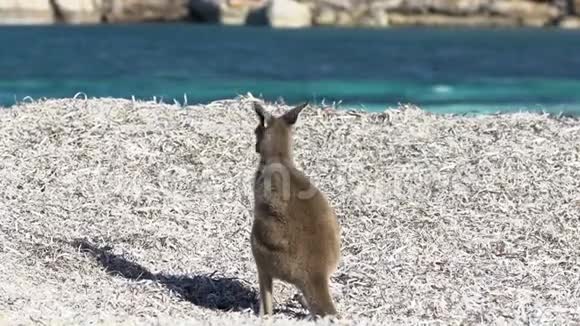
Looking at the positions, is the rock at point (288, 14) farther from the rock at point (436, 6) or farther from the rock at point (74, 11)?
the rock at point (74, 11)

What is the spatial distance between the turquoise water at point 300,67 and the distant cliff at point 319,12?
6.12 m

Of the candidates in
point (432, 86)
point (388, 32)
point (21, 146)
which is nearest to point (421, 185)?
point (21, 146)

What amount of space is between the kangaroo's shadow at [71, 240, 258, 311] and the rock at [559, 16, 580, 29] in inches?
4021

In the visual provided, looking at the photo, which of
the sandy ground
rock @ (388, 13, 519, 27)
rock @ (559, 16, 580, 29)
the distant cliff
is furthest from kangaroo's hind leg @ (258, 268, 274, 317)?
rock @ (559, 16, 580, 29)

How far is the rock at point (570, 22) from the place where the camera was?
107938 millimetres

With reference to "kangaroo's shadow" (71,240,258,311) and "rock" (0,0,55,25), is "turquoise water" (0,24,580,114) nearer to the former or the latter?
"rock" (0,0,55,25)

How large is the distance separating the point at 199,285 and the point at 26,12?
90.6 metres

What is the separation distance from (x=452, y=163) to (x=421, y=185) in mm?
536

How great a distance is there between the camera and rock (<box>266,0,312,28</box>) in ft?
338

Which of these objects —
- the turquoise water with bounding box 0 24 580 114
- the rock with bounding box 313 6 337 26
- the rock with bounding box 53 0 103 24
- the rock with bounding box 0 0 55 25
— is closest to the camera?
the turquoise water with bounding box 0 24 580 114

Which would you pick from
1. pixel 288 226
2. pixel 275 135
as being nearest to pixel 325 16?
pixel 275 135

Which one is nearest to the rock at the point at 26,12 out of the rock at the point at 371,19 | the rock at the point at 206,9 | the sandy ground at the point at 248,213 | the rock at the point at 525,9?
the rock at the point at 206,9

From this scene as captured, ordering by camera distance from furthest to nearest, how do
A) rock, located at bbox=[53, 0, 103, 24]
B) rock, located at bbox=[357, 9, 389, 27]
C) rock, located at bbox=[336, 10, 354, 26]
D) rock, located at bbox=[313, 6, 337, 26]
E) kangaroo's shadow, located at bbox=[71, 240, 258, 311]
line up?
rock, located at bbox=[336, 10, 354, 26], rock, located at bbox=[357, 9, 389, 27], rock, located at bbox=[313, 6, 337, 26], rock, located at bbox=[53, 0, 103, 24], kangaroo's shadow, located at bbox=[71, 240, 258, 311]

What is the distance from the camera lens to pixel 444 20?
10919cm
